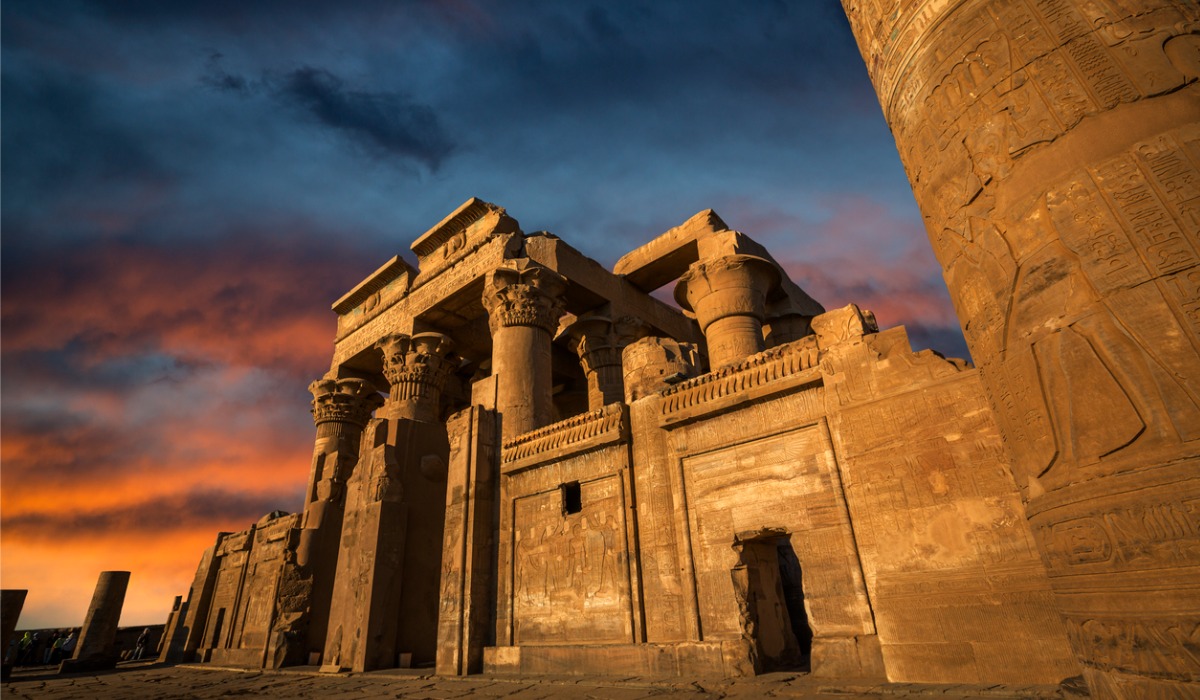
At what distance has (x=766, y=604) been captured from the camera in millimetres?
5930

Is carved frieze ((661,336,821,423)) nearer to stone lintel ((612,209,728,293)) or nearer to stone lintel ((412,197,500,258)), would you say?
stone lintel ((612,209,728,293))

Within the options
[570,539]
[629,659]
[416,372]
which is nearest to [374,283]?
[416,372]

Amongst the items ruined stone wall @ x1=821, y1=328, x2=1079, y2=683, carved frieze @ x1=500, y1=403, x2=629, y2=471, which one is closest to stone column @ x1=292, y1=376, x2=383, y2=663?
carved frieze @ x1=500, y1=403, x2=629, y2=471

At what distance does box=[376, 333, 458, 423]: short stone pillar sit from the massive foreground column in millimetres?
13128

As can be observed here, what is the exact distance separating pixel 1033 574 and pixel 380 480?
340 inches

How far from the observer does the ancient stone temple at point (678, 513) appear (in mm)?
4547

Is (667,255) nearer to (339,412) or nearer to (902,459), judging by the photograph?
(902,459)

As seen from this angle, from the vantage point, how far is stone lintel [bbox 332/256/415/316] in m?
17.4

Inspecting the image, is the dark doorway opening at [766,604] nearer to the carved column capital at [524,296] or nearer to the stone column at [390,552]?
the stone column at [390,552]

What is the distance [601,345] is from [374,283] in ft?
27.2

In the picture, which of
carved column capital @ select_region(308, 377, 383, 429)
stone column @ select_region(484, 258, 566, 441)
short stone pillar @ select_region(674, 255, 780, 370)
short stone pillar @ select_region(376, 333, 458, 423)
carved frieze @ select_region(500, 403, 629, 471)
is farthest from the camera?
carved column capital @ select_region(308, 377, 383, 429)

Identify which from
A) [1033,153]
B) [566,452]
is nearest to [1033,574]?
[1033,153]

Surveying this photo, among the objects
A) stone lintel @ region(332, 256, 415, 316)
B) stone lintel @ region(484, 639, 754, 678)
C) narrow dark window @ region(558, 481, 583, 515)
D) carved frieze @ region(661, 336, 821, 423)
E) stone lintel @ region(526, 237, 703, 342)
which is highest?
stone lintel @ region(332, 256, 415, 316)

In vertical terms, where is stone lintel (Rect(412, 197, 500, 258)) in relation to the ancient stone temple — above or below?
above
